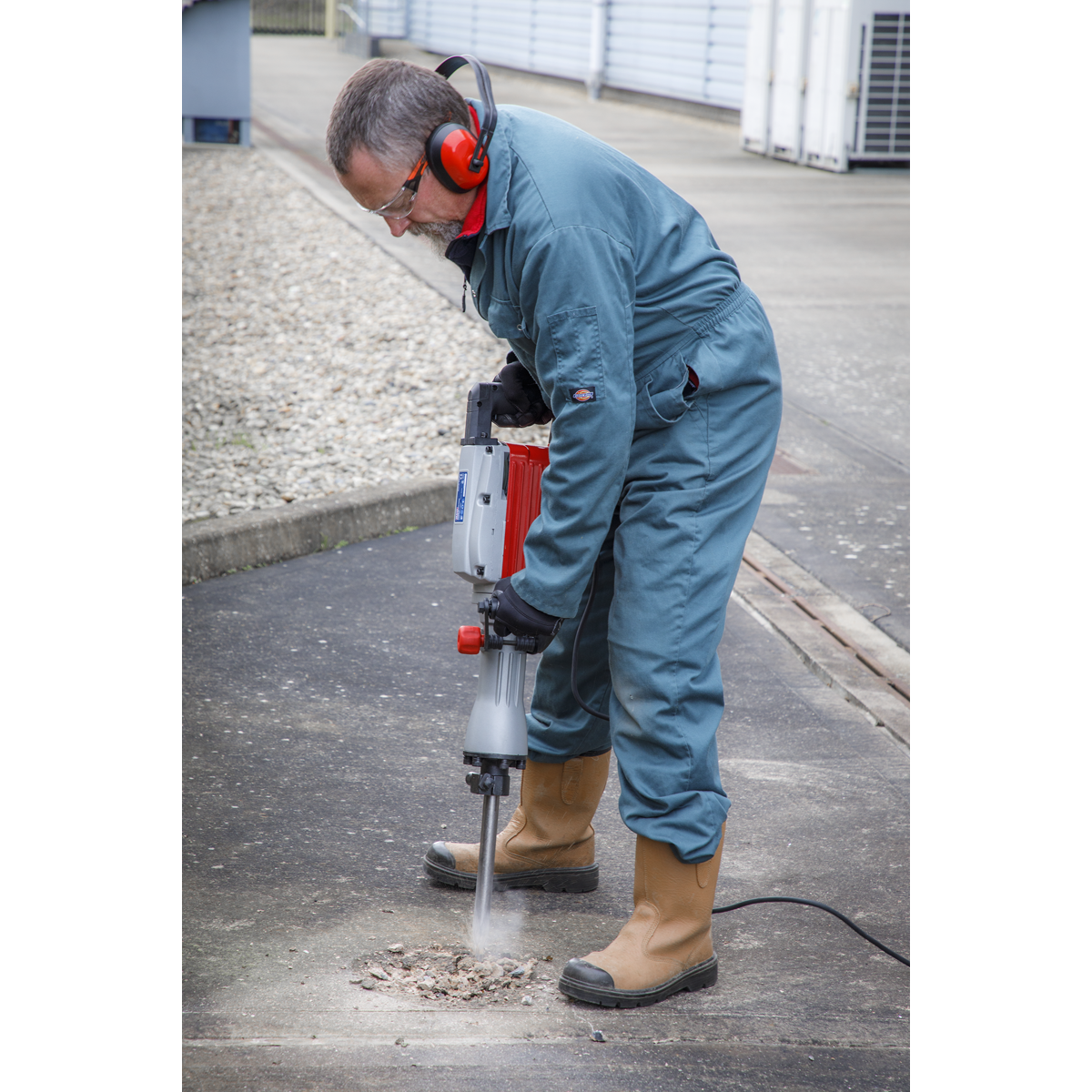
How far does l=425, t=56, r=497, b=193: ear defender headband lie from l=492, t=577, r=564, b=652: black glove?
692 mm

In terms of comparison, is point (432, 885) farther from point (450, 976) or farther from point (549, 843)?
point (450, 976)

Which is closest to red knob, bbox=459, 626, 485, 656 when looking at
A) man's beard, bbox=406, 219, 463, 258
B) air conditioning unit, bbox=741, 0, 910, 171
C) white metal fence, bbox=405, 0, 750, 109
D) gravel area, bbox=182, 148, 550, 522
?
man's beard, bbox=406, 219, 463, 258

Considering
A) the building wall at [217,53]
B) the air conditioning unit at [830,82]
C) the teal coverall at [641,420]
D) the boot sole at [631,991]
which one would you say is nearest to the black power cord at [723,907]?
the teal coverall at [641,420]

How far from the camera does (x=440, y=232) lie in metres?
2.35

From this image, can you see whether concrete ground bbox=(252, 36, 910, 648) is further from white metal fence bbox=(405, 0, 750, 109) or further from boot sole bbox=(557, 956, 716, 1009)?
boot sole bbox=(557, 956, 716, 1009)

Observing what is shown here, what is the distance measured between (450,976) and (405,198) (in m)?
1.41

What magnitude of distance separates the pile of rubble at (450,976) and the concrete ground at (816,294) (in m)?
2.25

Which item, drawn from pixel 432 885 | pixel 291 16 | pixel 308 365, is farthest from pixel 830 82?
pixel 291 16

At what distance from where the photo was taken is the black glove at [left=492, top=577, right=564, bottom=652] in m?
2.38

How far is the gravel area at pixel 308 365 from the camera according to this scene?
5711mm

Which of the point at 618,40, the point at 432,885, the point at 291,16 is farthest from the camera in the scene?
the point at 291,16

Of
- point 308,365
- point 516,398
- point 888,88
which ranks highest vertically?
point 888,88

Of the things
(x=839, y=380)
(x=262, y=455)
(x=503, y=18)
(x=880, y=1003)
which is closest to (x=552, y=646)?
(x=880, y=1003)

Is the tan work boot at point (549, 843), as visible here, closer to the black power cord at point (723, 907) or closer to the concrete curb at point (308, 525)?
the black power cord at point (723, 907)
